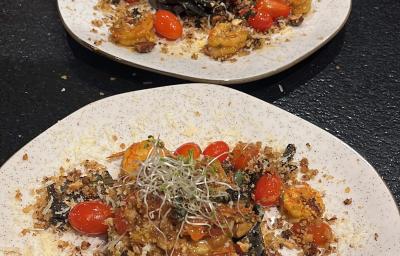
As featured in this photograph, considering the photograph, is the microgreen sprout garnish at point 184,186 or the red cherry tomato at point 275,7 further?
the red cherry tomato at point 275,7

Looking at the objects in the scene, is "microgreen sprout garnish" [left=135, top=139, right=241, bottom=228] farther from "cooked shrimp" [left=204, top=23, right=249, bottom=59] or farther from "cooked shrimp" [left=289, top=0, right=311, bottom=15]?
"cooked shrimp" [left=289, top=0, right=311, bottom=15]

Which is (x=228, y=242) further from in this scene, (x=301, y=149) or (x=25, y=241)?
(x=25, y=241)

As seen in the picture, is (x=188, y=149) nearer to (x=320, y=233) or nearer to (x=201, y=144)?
(x=201, y=144)

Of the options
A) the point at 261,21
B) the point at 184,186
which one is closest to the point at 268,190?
the point at 184,186

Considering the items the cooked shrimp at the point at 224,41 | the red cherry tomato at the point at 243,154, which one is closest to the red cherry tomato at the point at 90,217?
the red cherry tomato at the point at 243,154

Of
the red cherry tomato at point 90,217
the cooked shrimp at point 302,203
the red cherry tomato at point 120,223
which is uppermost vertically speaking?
the cooked shrimp at point 302,203

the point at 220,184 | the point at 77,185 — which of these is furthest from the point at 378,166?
the point at 77,185

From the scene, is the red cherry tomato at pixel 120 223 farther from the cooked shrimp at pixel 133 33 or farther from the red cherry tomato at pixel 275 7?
the red cherry tomato at pixel 275 7
